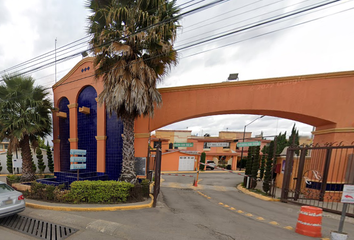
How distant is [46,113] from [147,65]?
8.35 metres

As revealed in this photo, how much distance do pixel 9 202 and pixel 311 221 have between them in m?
9.16

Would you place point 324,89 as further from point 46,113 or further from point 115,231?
point 46,113

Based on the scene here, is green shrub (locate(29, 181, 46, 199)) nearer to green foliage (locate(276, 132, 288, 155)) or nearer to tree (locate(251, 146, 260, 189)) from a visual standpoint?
tree (locate(251, 146, 260, 189))

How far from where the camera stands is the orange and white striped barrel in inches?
178

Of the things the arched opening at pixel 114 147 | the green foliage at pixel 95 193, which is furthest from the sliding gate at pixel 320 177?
the arched opening at pixel 114 147

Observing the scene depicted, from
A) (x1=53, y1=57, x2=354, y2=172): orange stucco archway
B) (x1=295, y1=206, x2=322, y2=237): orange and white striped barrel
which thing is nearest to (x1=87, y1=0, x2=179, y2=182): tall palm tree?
(x1=53, y1=57, x2=354, y2=172): orange stucco archway

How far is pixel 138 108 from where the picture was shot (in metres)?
7.40

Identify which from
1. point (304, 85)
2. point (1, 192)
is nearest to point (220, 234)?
point (1, 192)

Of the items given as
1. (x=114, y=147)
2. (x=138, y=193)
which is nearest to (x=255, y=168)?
(x=138, y=193)

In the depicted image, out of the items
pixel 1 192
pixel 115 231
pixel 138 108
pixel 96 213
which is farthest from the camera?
pixel 138 108

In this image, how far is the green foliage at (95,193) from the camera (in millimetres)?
6691

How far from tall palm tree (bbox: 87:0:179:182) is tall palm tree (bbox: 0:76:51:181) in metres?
5.53

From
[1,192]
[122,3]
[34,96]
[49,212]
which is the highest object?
[122,3]

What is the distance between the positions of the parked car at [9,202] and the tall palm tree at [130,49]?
3638 mm
